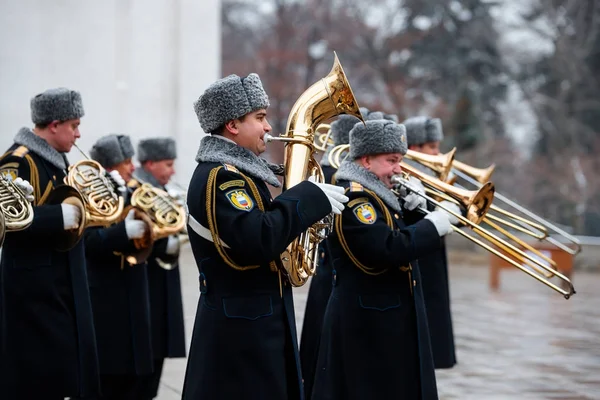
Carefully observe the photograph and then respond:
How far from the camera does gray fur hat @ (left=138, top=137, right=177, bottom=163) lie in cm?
756

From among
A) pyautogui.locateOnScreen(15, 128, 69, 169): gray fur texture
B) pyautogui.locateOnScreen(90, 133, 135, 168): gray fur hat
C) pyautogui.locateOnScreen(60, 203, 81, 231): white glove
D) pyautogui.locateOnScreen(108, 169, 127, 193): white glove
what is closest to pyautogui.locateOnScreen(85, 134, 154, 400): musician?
pyautogui.locateOnScreen(108, 169, 127, 193): white glove

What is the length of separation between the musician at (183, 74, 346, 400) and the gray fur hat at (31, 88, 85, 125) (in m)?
1.58

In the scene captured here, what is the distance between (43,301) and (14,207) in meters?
0.63

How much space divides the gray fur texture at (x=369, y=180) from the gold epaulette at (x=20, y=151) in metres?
1.64

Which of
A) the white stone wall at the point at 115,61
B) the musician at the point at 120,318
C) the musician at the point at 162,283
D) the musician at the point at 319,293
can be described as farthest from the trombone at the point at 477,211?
the white stone wall at the point at 115,61

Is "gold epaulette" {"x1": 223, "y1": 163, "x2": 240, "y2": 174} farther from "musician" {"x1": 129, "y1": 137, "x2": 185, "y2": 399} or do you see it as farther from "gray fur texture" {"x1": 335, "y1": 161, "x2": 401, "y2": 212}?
"musician" {"x1": 129, "y1": 137, "x2": 185, "y2": 399}

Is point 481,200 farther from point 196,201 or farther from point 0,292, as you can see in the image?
point 0,292

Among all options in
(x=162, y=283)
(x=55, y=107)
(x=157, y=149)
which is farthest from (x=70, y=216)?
(x=157, y=149)

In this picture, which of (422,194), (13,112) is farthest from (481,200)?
(13,112)

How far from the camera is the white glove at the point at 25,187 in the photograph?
520 cm

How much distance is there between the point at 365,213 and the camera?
5.25m

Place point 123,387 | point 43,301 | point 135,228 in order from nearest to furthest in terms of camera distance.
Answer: point 43,301, point 135,228, point 123,387

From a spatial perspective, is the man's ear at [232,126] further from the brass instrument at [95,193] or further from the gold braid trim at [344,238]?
the brass instrument at [95,193]

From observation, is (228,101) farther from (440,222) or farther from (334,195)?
(440,222)
